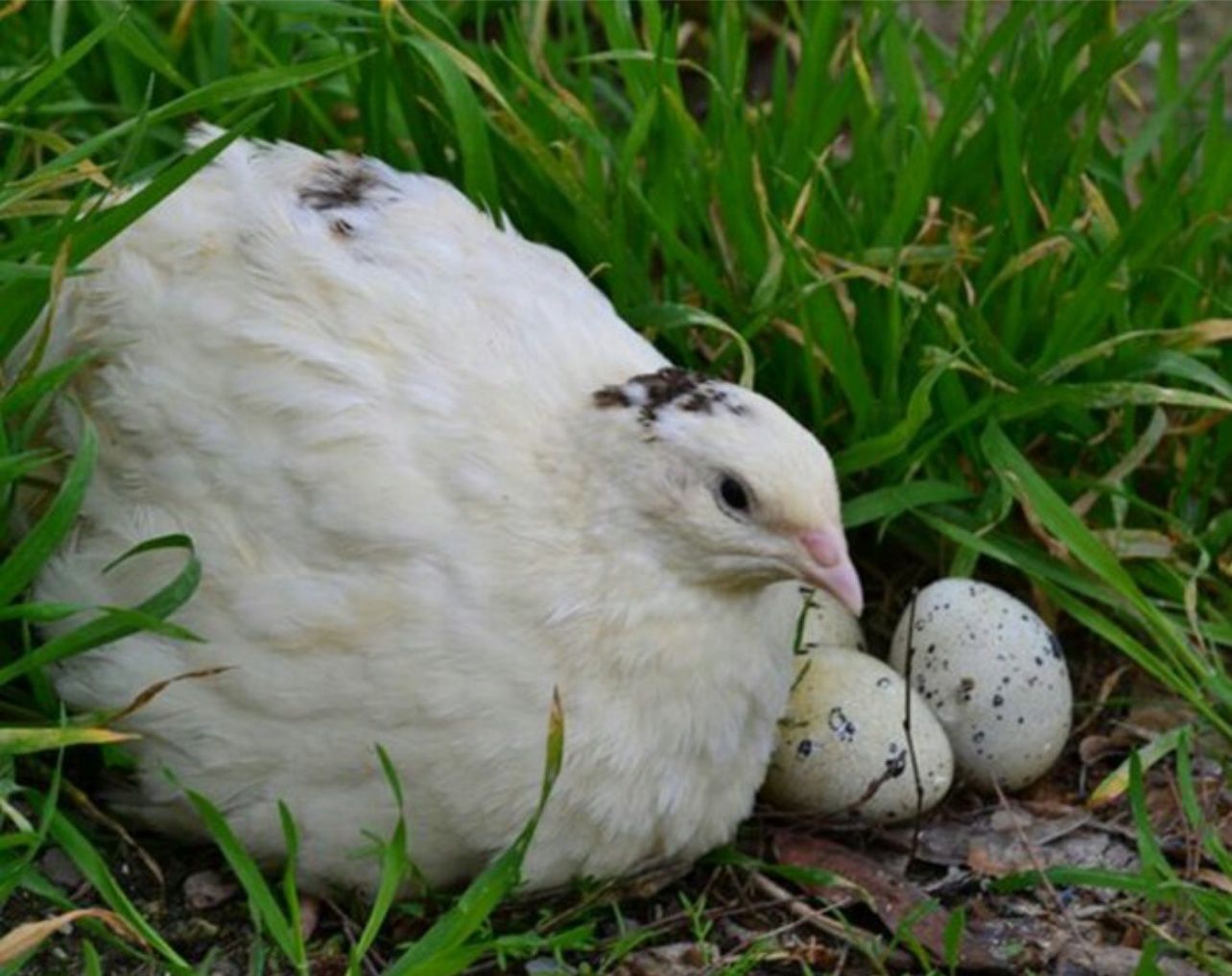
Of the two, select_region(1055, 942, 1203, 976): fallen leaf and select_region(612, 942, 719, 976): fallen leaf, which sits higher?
select_region(612, 942, 719, 976): fallen leaf

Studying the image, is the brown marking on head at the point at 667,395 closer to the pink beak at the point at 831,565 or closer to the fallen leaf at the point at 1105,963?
the pink beak at the point at 831,565

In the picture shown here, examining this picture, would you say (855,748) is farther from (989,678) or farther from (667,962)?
(667,962)

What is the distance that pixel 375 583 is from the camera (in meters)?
2.92

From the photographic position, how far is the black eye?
2.93 metres

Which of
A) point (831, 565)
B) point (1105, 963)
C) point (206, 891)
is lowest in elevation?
point (1105, 963)

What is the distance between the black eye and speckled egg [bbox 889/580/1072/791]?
53 cm

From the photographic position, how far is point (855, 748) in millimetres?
3252

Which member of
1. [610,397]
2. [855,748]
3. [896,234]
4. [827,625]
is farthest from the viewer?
[896,234]

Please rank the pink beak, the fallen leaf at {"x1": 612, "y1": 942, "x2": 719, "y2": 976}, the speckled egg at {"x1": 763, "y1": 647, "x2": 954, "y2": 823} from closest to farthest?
the pink beak
the fallen leaf at {"x1": 612, "y1": 942, "x2": 719, "y2": 976}
the speckled egg at {"x1": 763, "y1": 647, "x2": 954, "y2": 823}

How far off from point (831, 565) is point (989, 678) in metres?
0.50

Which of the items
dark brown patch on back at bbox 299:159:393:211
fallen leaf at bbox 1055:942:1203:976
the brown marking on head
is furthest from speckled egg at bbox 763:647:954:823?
dark brown patch on back at bbox 299:159:393:211

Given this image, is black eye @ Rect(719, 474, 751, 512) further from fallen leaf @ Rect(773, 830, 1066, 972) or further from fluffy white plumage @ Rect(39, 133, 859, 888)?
fallen leaf @ Rect(773, 830, 1066, 972)

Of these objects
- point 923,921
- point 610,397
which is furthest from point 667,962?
point 610,397

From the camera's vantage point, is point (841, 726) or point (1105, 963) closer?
point (1105, 963)
